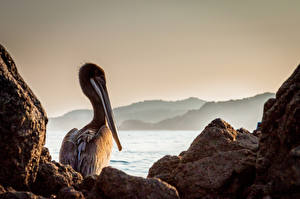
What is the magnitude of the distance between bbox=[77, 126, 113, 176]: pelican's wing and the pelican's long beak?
401 mm

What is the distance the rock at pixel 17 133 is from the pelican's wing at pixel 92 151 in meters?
3.05

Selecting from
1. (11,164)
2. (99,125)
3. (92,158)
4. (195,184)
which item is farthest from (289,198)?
(99,125)

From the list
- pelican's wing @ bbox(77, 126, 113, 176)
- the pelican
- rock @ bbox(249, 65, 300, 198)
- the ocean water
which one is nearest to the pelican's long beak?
the pelican

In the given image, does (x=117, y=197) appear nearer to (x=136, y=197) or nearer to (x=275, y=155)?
(x=136, y=197)

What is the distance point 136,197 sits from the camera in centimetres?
260

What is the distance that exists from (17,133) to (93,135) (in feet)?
12.8

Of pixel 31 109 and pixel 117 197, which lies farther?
pixel 31 109

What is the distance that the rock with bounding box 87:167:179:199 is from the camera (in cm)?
262

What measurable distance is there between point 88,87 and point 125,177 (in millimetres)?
5419

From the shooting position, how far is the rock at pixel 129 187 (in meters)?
2.62

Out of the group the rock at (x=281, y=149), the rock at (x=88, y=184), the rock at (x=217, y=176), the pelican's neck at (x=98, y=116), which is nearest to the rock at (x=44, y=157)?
the rock at (x=88, y=184)

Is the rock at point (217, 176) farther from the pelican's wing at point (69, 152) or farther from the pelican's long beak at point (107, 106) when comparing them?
the pelican's long beak at point (107, 106)

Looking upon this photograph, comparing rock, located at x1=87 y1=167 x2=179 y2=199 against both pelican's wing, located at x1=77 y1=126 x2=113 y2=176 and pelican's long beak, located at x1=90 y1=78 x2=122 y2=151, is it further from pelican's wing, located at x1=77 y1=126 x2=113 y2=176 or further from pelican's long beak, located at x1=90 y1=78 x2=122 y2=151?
pelican's long beak, located at x1=90 y1=78 x2=122 y2=151

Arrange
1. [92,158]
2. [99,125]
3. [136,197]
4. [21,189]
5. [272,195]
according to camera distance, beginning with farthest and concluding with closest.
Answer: [99,125], [92,158], [21,189], [136,197], [272,195]
